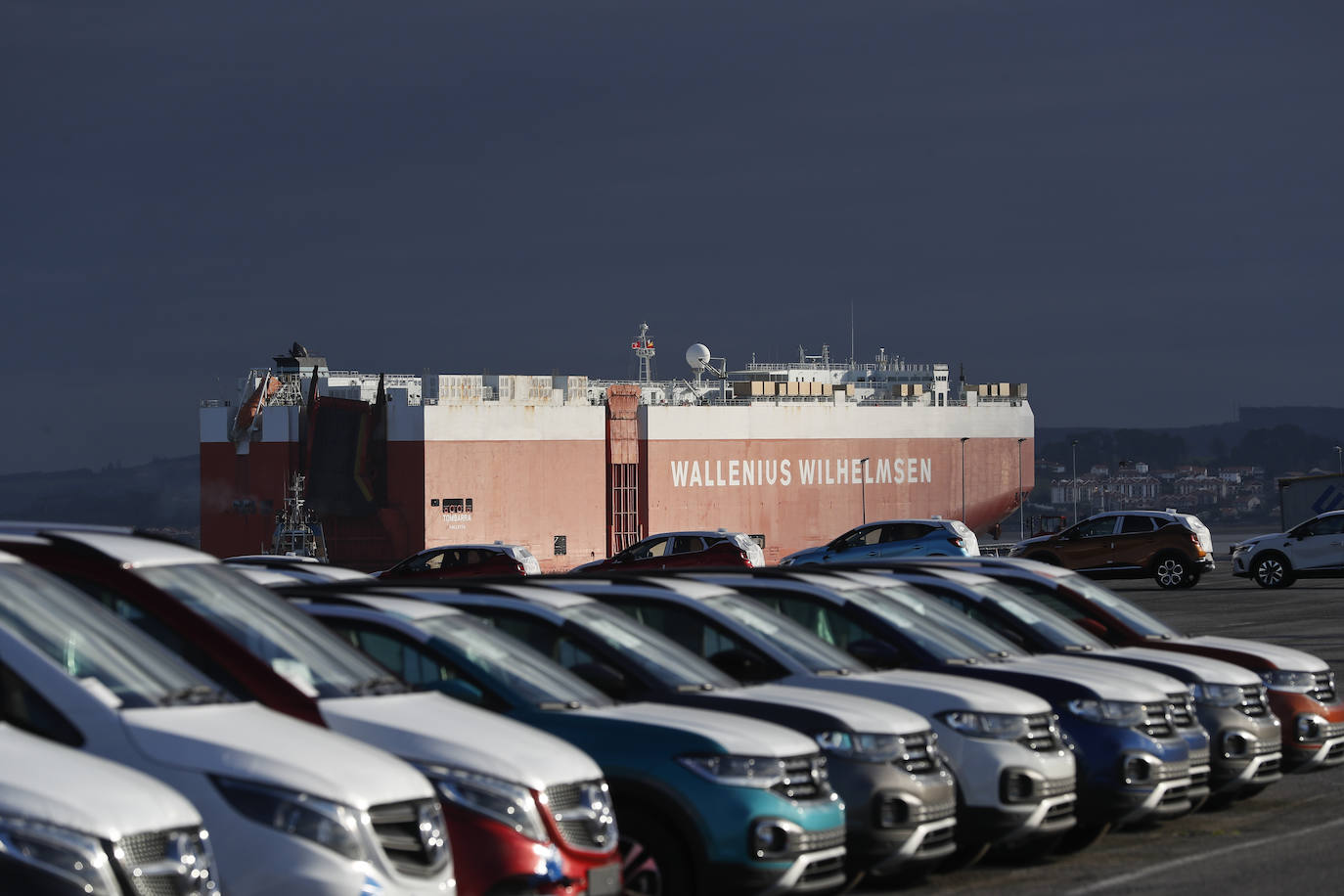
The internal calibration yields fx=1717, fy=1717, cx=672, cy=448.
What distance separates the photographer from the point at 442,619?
803 cm

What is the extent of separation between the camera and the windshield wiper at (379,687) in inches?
270

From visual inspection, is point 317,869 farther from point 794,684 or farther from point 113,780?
point 794,684

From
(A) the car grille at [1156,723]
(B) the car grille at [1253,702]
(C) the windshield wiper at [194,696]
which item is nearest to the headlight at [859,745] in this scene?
(A) the car grille at [1156,723]

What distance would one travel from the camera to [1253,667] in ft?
39.2

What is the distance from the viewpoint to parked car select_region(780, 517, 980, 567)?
107 ft

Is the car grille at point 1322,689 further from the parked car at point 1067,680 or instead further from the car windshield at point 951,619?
the car windshield at point 951,619

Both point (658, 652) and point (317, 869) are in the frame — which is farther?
point (658, 652)

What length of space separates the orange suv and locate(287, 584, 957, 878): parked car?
2526 centimetres

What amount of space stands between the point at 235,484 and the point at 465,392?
856 cm

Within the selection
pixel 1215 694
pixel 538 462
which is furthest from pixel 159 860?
pixel 538 462

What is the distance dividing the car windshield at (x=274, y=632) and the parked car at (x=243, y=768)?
2.56ft

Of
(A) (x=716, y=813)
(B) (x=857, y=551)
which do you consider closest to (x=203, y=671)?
(A) (x=716, y=813)

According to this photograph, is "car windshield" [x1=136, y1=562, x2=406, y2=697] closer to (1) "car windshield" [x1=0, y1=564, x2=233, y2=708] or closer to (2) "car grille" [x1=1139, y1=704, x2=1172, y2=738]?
(1) "car windshield" [x1=0, y1=564, x2=233, y2=708]

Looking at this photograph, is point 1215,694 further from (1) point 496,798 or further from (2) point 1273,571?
(2) point 1273,571
